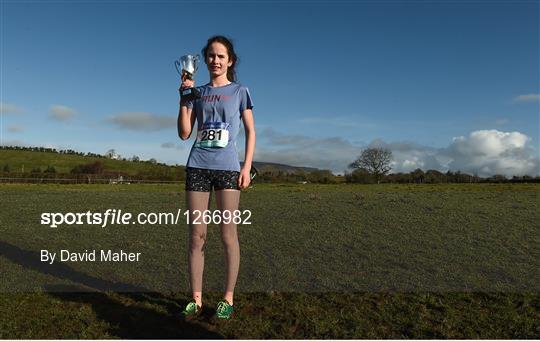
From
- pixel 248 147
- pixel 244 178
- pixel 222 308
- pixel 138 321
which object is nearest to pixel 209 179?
pixel 244 178

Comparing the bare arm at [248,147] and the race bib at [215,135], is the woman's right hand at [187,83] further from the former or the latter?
the bare arm at [248,147]

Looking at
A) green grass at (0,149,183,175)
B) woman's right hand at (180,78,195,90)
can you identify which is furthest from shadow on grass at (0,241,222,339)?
green grass at (0,149,183,175)

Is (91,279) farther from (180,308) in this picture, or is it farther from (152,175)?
(152,175)

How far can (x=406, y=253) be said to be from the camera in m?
8.08

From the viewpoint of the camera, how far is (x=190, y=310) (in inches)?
197

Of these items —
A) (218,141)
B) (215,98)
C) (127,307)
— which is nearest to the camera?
(218,141)

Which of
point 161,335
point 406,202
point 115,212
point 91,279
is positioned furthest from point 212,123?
point 406,202

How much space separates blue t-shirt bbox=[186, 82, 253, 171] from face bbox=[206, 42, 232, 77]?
0.17 metres

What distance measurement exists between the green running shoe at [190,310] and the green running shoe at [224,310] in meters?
0.29

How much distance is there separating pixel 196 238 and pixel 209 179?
66 centimetres

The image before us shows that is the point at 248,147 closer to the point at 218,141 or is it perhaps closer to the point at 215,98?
the point at 218,141

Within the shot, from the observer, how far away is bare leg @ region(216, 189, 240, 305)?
4641 mm

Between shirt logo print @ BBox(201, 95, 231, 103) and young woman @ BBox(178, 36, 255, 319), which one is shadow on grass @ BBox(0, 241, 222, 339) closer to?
young woman @ BBox(178, 36, 255, 319)

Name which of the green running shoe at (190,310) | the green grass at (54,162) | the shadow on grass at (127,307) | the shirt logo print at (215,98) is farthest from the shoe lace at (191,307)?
the green grass at (54,162)
